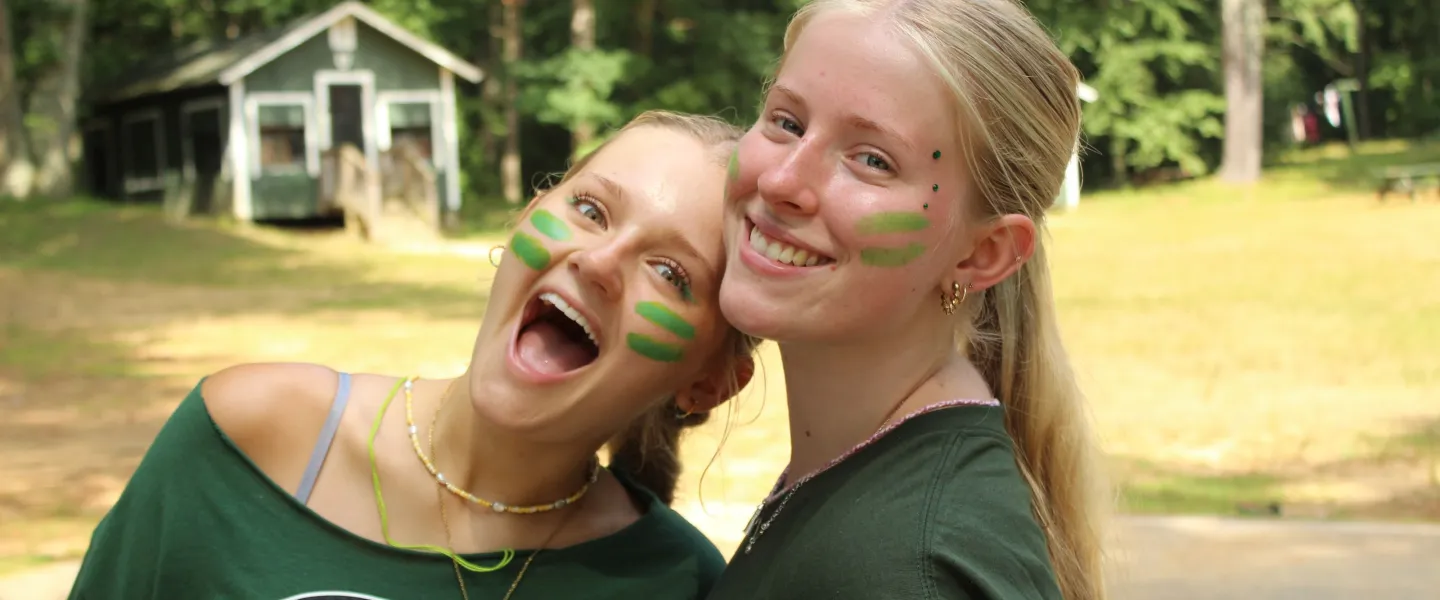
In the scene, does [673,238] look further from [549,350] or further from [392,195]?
[392,195]

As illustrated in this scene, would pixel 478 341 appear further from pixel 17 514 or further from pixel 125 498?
pixel 17 514

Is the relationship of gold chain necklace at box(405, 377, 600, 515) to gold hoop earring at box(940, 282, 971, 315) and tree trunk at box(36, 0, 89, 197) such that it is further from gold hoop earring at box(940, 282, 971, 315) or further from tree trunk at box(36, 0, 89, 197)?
tree trunk at box(36, 0, 89, 197)

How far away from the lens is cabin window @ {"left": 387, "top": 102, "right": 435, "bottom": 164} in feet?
93.6

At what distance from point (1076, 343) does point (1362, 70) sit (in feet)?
126

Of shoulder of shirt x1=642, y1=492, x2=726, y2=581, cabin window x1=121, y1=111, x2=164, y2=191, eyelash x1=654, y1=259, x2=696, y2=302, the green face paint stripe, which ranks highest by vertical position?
the green face paint stripe

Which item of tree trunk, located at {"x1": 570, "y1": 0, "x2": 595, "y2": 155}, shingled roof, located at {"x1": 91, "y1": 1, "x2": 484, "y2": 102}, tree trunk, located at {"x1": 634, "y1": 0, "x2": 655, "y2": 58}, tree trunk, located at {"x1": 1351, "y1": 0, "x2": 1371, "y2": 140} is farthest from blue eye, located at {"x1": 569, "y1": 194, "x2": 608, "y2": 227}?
tree trunk, located at {"x1": 1351, "y1": 0, "x2": 1371, "y2": 140}

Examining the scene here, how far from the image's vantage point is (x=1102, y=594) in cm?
257

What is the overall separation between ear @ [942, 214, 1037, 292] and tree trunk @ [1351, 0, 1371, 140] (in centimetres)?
4606

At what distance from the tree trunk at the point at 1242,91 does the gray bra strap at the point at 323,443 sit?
1241 inches

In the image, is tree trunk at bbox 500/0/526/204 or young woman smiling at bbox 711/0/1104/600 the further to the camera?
tree trunk at bbox 500/0/526/204

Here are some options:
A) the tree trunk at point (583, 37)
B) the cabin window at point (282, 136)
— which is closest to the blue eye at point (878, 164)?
the cabin window at point (282, 136)

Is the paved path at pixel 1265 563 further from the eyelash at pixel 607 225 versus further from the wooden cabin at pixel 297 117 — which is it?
the wooden cabin at pixel 297 117

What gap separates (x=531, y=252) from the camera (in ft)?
8.21

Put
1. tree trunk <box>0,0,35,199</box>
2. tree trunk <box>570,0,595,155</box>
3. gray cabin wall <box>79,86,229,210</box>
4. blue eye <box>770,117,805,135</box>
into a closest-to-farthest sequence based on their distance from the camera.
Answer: blue eye <box>770,117,805,135</box>, tree trunk <box>0,0,35,199</box>, gray cabin wall <box>79,86,229,210</box>, tree trunk <box>570,0,595,155</box>
